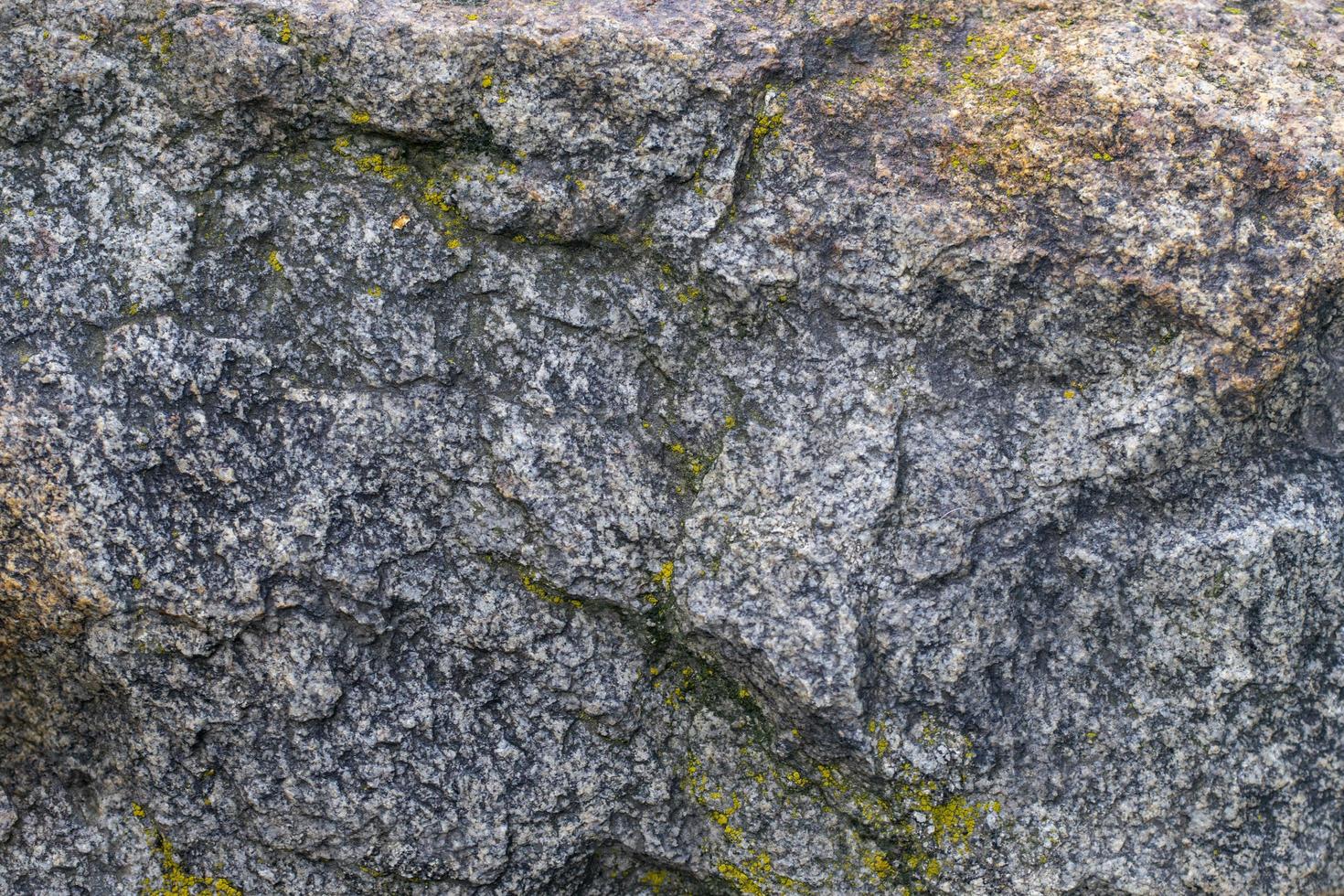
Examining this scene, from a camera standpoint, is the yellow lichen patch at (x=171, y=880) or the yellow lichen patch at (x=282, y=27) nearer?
the yellow lichen patch at (x=282, y=27)

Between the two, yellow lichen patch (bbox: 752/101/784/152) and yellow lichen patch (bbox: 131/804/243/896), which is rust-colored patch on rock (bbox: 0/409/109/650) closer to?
yellow lichen patch (bbox: 131/804/243/896)

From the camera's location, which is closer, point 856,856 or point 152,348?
point 152,348

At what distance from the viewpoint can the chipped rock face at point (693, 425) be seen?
186cm

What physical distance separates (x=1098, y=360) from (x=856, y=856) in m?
0.91

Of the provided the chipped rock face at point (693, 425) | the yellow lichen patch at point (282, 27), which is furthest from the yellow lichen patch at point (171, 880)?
the yellow lichen patch at point (282, 27)

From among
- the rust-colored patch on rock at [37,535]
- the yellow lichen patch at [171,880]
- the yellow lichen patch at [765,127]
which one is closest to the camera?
the rust-colored patch on rock at [37,535]

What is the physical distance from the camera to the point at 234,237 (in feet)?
6.27

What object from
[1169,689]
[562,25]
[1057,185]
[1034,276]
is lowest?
[1169,689]

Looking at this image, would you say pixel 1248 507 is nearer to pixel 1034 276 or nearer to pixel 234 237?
pixel 1034 276

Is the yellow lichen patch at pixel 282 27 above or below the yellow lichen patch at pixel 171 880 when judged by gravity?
above

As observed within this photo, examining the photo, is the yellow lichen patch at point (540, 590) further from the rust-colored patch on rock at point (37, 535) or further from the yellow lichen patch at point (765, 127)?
the yellow lichen patch at point (765, 127)

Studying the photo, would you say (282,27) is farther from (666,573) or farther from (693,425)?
(666,573)

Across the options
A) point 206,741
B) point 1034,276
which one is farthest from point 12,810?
point 1034,276

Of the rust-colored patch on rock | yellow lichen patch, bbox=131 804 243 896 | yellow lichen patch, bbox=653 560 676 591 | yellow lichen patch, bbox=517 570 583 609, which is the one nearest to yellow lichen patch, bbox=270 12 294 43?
the rust-colored patch on rock
